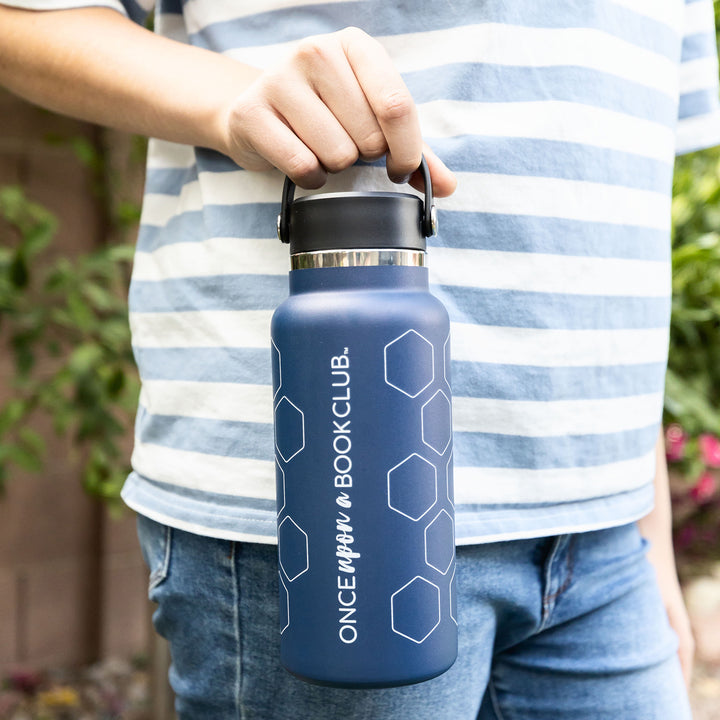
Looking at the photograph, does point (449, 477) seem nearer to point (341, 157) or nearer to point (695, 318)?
point (341, 157)

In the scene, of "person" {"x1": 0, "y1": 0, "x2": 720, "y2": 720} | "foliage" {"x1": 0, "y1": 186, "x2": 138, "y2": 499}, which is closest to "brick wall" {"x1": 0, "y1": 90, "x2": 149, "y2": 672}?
"foliage" {"x1": 0, "y1": 186, "x2": 138, "y2": 499}

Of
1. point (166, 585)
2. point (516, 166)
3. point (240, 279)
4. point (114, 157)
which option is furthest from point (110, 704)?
point (516, 166)

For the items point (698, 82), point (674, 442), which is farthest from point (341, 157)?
point (674, 442)

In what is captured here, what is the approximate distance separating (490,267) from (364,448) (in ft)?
0.59

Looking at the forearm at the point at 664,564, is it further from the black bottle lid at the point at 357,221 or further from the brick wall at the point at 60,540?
the brick wall at the point at 60,540

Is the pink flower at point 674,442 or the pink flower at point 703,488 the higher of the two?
the pink flower at point 674,442

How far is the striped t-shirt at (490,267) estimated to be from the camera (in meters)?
0.59

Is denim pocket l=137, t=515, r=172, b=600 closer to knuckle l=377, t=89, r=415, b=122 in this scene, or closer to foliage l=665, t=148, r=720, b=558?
knuckle l=377, t=89, r=415, b=122

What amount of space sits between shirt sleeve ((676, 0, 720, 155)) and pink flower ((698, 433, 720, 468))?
1022 mm

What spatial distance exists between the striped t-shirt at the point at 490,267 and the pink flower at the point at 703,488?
1501 millimetres

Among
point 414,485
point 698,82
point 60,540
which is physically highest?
point 698,82

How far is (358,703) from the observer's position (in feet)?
1.88

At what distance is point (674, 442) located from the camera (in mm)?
1731

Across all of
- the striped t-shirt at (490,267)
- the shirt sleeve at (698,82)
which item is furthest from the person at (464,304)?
the shirt sleeve at (698,82)
